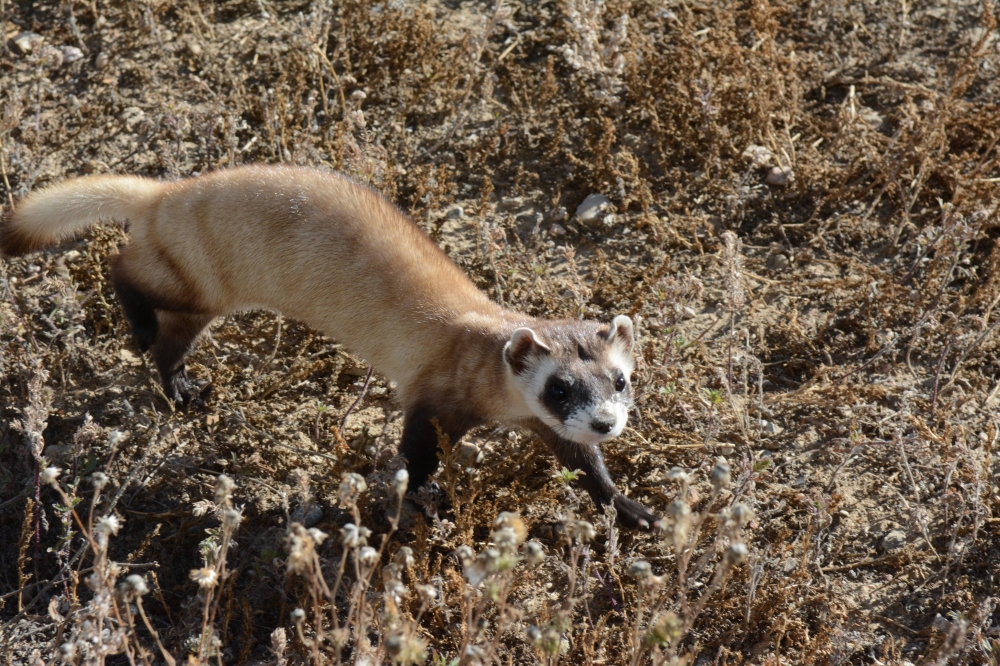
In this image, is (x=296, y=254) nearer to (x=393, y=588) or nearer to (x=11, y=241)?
(x=11, y=241)

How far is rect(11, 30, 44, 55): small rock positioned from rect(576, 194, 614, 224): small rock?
366 cm

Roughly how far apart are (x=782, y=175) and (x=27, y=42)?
4787 mm

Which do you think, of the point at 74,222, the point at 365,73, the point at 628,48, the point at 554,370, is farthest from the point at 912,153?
the point at 74,222

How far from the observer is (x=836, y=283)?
511cm

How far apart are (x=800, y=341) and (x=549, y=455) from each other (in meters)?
1.54

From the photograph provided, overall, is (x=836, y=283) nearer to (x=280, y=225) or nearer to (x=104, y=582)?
(x=280, y=225)

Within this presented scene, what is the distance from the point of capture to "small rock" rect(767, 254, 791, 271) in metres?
5.33

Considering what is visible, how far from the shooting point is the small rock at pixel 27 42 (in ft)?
20.0

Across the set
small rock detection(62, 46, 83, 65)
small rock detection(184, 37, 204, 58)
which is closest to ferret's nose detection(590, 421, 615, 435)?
small rock detection(184, 37, 204, 58)

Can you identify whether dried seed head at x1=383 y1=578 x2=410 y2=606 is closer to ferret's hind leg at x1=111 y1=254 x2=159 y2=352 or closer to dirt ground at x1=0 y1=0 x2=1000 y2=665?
dirt ground at x1=0 y1=0 x2=1000 y2=665

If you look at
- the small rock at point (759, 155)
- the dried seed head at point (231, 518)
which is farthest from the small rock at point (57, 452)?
the small rock at point (759, 155)

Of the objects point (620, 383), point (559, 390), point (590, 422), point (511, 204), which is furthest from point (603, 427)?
point (511, 204)

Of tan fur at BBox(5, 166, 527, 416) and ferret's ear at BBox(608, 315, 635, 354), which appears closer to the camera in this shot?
ferret's ear at BBox(608, 315, 635, 354)

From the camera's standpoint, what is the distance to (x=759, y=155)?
5.63m
